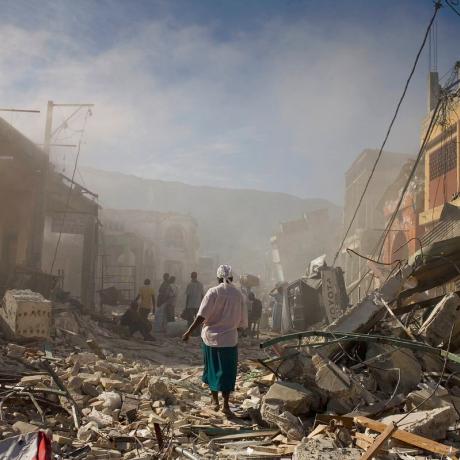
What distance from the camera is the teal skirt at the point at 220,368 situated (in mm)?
5873

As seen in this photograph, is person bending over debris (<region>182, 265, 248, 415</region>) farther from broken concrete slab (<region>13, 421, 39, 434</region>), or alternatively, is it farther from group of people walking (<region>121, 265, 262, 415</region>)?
broken concrete slab (<region>13, 421, 39, 434</region>)

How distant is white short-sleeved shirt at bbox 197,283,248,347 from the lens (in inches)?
239

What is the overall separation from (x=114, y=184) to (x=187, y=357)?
136116 mm

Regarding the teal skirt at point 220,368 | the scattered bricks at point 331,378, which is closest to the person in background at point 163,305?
the teal skirt at point 220,368

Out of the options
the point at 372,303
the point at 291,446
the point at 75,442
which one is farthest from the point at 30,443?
the point at 372,303

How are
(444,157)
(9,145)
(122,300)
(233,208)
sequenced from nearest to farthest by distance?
(9,145)
(444,157)
(122,300)
(233,208)

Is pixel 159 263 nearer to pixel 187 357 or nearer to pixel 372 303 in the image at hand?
pixel 187 357

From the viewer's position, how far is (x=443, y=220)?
43.7 ft

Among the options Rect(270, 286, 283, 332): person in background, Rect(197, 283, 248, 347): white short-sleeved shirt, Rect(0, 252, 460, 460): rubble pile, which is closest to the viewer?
Rect(0, 252, 460, 460): rubble pile

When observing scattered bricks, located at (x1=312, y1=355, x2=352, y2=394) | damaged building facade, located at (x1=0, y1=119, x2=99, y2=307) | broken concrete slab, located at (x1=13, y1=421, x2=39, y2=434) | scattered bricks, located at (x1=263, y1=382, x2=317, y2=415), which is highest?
damaged building facade, located at (x1=0, y1=119, x2=99, y2=307)

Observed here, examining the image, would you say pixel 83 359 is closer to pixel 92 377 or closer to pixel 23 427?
pixel 92 377

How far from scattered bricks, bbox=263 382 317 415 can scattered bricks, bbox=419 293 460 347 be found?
2041 millimetres

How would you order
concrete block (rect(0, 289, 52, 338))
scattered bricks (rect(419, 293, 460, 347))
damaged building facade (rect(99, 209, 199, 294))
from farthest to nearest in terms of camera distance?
damaged building facade (rect(99, 209, 199, 294))
concrete block (rect(0, 289, 52, 338))
scattered bricks (rect(419, 293, 460, 347))

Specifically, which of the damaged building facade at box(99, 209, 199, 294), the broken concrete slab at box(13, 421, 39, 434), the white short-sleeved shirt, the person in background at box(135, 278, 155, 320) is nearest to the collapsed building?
the broken concrete slab at box(13, 421, 39, 434)
